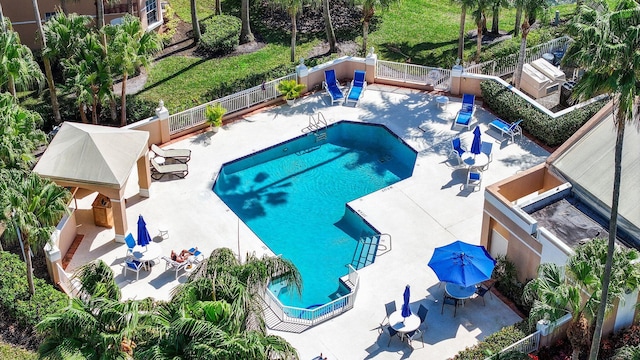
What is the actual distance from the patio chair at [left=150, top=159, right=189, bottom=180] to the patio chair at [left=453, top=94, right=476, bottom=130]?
11.2 m

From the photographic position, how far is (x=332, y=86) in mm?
39094

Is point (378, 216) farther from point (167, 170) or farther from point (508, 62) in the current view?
point (508, 62)

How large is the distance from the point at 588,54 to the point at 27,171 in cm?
1794

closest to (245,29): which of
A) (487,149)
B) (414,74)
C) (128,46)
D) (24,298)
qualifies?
(414,74)

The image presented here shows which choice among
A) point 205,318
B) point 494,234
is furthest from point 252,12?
point 205,318

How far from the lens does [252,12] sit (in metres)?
46.1

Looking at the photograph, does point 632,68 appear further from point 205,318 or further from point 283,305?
point 283,305

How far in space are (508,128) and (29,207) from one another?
61.9 ft

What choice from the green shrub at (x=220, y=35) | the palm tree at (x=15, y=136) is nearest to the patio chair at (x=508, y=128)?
the green shrub at (x=220, y=35)

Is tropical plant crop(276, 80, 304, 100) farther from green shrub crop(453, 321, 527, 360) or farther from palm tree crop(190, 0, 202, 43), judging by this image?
green shrub crop(453, 321, 527, 360)

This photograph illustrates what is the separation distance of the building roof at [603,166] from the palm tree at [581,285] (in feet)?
11.2

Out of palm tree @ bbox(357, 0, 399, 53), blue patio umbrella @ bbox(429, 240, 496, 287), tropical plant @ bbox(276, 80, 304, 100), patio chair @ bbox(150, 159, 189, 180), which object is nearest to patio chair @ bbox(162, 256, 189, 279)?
patio chair @ bbox(150, 159, 189, 180)

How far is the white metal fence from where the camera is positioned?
129 ft

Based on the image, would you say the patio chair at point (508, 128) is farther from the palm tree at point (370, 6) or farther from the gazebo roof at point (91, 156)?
the gazebo roof at point (91, 156)
